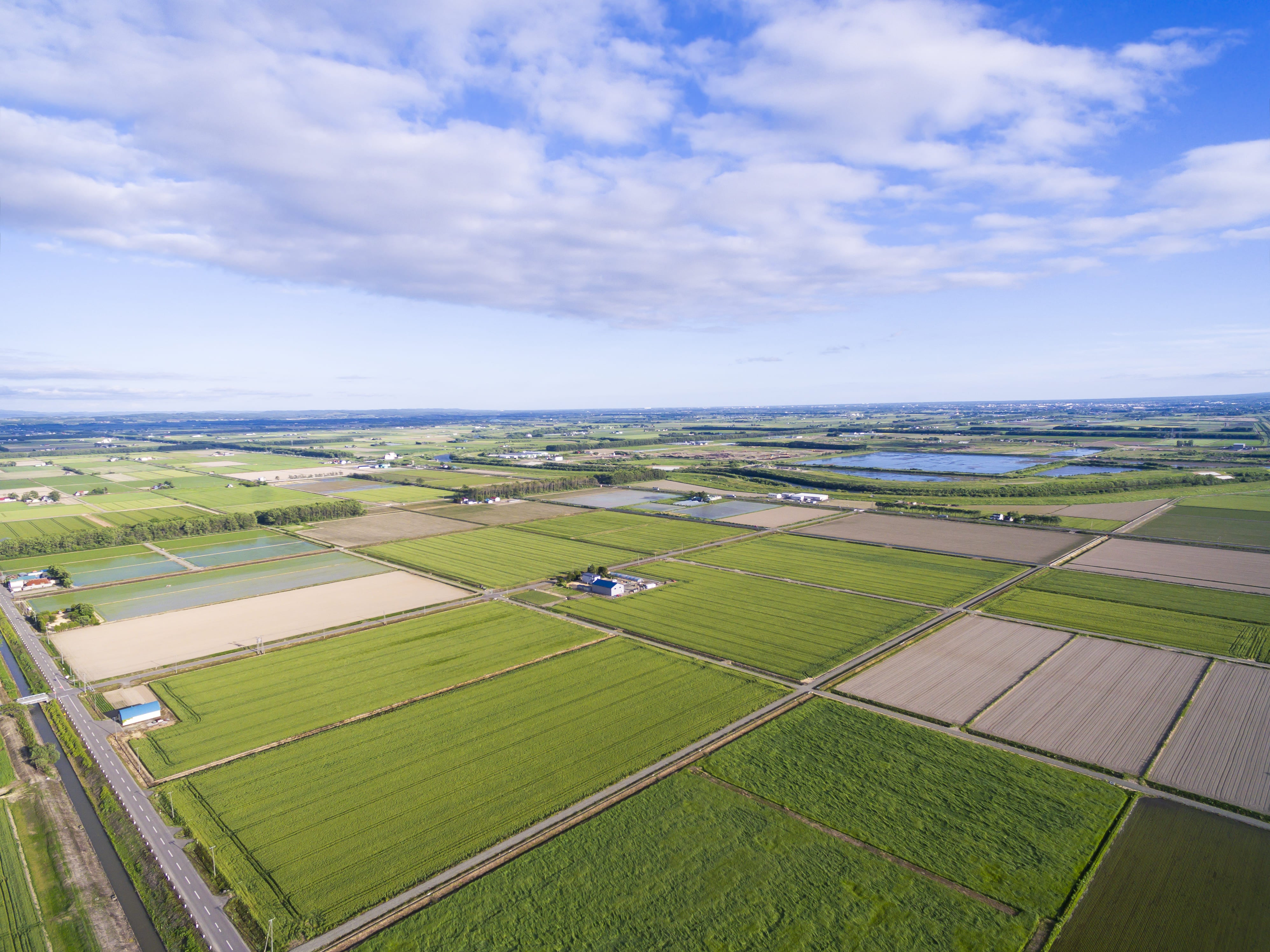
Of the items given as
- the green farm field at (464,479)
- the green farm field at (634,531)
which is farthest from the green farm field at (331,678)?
the green farm field at (464,479)

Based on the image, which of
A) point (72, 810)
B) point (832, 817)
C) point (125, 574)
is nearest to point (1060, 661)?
point (832, 817)

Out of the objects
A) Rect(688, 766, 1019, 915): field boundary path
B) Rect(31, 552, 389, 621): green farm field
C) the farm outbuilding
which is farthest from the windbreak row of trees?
Rect(688, 766, 1019, 915): field boundary path

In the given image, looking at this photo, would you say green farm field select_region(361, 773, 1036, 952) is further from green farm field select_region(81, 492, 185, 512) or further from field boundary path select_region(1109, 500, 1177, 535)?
green farm field select_region(81, 492, 185, 512)

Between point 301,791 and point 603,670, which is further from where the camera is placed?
point 603,670

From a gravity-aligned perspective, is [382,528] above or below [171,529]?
below

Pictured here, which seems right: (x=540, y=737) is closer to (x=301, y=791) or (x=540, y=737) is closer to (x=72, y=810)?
(x=301, y=791)

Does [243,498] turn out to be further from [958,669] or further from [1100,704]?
[1100,704]

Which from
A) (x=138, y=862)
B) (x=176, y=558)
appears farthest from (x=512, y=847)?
(x=176, y=558)
